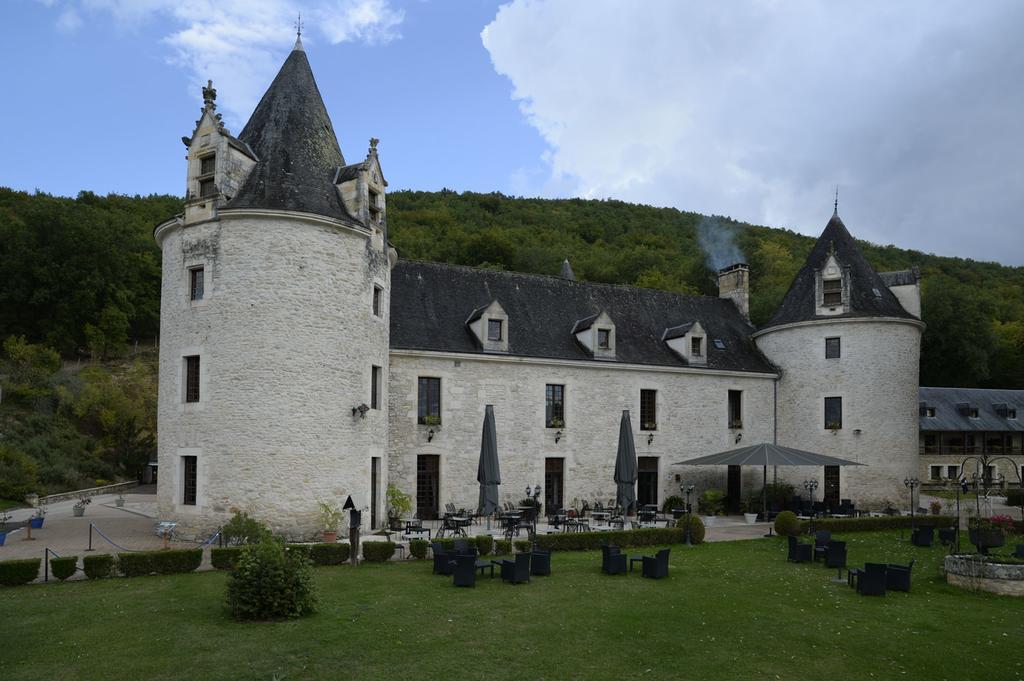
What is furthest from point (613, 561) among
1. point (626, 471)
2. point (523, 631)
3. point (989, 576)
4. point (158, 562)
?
point (626, 471)

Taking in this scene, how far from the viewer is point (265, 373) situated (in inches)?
775

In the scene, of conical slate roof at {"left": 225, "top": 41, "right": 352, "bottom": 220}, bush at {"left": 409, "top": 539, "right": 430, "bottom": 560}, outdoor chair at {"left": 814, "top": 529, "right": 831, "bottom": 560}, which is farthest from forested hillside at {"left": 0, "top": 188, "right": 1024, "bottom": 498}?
outdoor chair at {"left": 814, "top": 529, "right": 831, "bottom": 560}

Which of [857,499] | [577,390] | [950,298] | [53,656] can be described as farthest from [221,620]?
[950,298]

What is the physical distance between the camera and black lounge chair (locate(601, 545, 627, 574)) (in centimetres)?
1598

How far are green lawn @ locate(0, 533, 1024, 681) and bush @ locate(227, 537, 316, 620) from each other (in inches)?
14.2

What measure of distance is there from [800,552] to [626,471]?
8.34 meters

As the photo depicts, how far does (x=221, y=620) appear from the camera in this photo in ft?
38.2

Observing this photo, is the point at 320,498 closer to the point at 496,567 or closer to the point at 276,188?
the point at 496,567

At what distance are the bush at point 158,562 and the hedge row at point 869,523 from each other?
17.2 meters

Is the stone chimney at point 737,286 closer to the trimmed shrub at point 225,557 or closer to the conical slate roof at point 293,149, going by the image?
the conical slate roof at point 293,149

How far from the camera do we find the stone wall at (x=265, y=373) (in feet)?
63.8

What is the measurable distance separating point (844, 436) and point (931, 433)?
777 inches

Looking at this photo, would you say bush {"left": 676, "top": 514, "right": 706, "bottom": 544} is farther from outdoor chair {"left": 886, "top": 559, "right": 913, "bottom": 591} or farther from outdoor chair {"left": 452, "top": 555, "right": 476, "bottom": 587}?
outdoor chair {"left": 452, "top": 555, "right": 476, "bottom": 587}

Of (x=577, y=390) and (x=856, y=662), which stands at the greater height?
(x=577, y=390)
